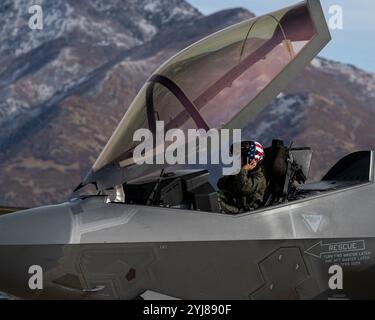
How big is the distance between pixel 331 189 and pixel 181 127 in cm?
192

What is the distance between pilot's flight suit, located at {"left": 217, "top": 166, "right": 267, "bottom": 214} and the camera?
8.91 m

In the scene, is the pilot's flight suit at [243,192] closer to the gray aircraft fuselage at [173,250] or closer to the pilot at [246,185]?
the pilot at [246,185]

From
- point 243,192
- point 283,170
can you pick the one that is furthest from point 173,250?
point 283,170

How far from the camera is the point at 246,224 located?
8.49 meters

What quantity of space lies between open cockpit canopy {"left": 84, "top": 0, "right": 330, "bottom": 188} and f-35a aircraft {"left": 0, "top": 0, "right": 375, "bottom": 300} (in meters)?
0.01

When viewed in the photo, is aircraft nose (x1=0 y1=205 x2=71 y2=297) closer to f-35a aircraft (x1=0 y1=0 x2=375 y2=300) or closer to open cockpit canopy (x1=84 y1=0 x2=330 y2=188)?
f-35a aircraft (x1=0 y1=0 x2=375 y2=300)

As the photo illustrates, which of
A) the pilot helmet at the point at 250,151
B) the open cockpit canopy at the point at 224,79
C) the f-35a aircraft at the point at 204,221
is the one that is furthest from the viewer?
the pilot helmet at the point at 250,151

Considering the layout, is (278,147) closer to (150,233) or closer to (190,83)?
(190,83)

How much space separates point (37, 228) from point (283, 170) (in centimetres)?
298

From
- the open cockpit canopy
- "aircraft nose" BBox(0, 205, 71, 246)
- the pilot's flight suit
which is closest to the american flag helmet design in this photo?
the pilot's flight suit

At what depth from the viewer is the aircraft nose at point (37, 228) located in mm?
8188

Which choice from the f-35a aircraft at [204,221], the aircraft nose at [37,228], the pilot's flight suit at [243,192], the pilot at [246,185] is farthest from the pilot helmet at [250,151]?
the aircraft nose at [37,228]

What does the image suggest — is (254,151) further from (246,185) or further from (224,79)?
(224,79)

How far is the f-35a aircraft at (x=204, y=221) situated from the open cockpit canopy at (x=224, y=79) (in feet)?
0.05
